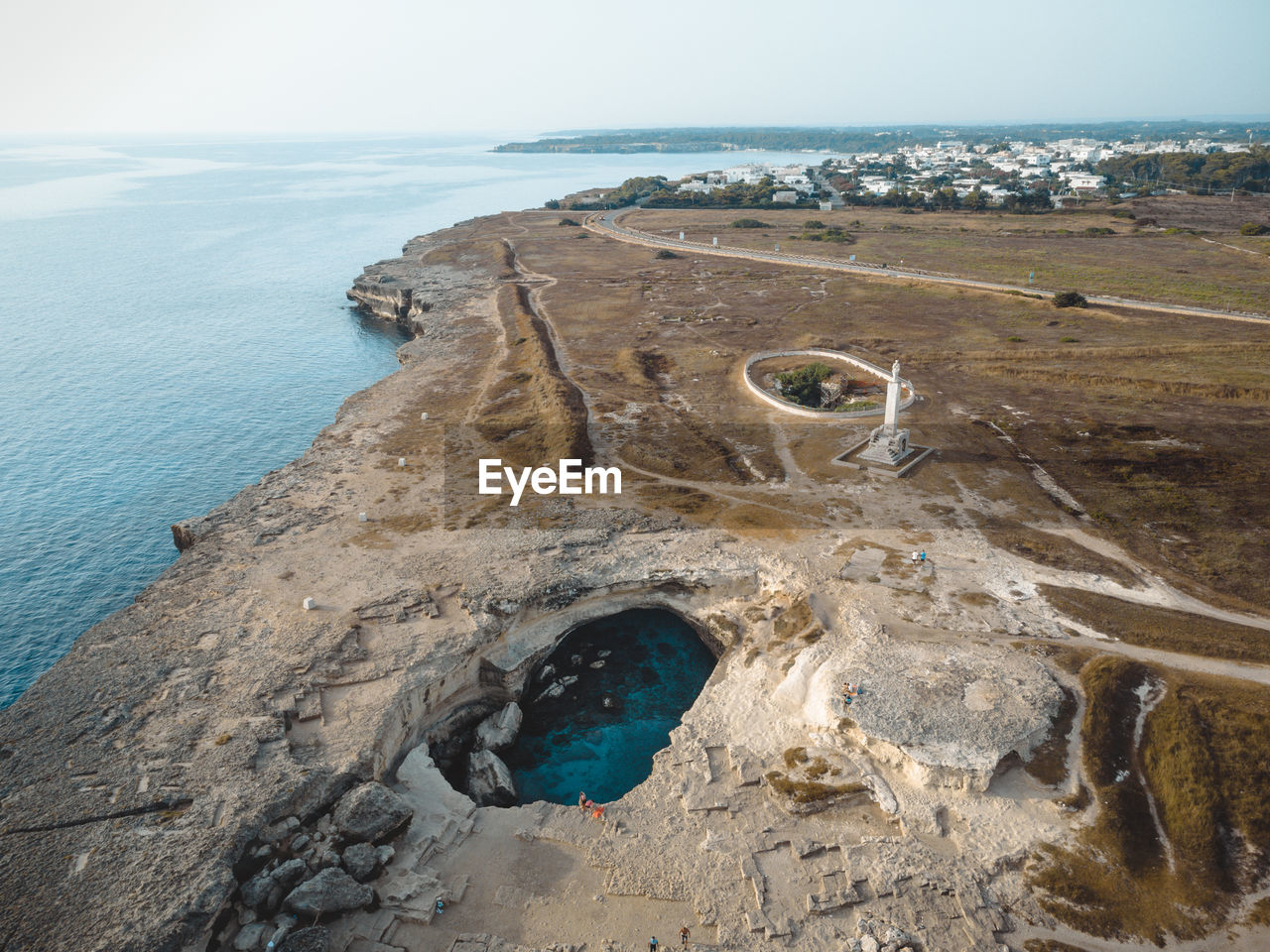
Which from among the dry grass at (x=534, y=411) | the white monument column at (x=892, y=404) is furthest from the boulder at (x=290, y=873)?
the white monument column at (x=892, y=404)

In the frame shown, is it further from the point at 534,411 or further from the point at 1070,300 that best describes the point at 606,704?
the point at 1070,300

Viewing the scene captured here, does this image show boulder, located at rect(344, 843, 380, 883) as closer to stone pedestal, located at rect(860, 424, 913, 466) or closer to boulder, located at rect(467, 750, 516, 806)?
boulder, located at rect(467, 750, 516, 806)

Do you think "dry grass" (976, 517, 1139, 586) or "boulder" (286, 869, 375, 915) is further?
"dry grass" (976, 517, 1139, 586)

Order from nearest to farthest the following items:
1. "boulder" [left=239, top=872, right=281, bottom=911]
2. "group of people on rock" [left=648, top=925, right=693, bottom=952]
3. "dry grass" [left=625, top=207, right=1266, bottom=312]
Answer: "group of people on rock" [left=648, top=925, right=693, bottom=952]
"boulder" [left=239, top=872, right=281, bottom=911]
"dry grass" [left=625, top=207, right=1266, bottom=312]

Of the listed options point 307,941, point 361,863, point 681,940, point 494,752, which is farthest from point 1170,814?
point 307,941

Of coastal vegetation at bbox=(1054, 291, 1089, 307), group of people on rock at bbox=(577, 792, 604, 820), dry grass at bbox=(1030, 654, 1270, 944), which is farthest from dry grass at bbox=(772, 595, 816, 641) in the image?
coastal vegetation at bbox=(1054, 291, 1089, 307)

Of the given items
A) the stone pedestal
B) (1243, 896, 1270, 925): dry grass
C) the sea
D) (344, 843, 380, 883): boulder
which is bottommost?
the sea

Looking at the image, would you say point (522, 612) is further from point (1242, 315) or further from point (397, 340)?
point (1242, 315)
